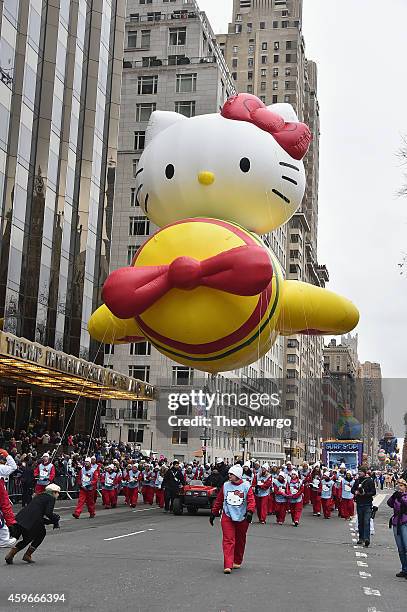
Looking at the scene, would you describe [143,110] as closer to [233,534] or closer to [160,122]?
[160,122]

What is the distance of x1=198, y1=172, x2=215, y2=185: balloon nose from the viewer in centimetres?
982

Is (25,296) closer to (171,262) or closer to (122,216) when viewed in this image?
(171,262)

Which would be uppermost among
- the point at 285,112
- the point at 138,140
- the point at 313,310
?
the point at 138,140

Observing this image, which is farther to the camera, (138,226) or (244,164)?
(138,226)

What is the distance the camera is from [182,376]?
187 ft

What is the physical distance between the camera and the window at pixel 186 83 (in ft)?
205

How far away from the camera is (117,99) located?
143 feet

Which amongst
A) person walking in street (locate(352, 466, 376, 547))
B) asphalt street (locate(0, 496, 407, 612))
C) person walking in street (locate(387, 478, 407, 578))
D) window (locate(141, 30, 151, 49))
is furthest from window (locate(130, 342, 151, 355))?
person walking in street (locate(387, 478, 407, 578))

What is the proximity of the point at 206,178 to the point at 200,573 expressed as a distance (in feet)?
16.7

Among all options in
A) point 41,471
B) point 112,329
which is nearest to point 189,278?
point 112,329

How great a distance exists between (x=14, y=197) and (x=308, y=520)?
17.5 meters

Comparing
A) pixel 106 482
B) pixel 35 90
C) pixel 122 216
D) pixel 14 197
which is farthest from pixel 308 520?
pixel 122 216

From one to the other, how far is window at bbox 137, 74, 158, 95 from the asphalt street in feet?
171

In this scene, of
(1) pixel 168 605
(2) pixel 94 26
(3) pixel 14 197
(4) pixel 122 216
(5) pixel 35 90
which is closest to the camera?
(1) pixel 168 605
